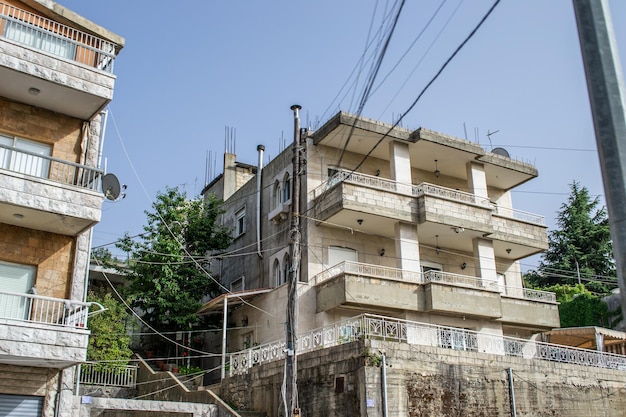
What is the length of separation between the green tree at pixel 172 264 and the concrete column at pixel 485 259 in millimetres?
11473

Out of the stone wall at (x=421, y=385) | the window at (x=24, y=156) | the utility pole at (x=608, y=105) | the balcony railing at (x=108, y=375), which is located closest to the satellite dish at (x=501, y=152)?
the stone wall at (x=421, y=385)

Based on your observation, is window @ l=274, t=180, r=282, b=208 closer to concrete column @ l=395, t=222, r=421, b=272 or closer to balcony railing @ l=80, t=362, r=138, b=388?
concrete column @ l=395, t=222, r=421, b=272

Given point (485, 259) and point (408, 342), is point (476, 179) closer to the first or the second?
point (485, 259)

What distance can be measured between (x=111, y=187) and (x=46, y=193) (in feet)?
5.91

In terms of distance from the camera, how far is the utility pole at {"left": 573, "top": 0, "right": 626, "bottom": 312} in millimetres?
5188

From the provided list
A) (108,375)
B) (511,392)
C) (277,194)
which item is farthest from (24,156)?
(511,392)

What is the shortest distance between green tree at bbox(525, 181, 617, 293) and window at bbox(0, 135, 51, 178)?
36610 millimetres

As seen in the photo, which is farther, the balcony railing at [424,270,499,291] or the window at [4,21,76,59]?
the balcony railing at [424,270,499,291]

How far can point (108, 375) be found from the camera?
24.7 metres

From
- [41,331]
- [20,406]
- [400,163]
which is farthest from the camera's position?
[400,163]

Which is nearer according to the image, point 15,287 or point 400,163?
point 15,287

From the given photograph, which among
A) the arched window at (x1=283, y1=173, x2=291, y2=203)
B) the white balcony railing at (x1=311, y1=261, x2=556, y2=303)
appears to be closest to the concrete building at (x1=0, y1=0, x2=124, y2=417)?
the white balcony railing at (x1=311, y1=261, x2=556, y2=303)

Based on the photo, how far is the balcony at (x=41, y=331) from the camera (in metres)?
14.7

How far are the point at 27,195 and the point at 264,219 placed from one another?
48.6ft
